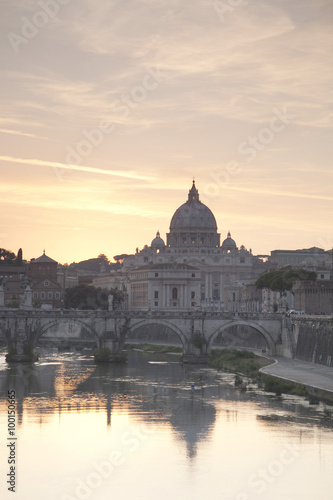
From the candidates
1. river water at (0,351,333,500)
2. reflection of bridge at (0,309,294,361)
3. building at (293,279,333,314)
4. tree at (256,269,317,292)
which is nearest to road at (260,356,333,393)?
river water at (0,351,333,500)

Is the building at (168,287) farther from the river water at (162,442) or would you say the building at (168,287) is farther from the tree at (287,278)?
the river water at (162,442)

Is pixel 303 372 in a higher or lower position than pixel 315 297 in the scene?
lower

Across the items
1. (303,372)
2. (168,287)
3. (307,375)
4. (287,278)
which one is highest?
(168,287)

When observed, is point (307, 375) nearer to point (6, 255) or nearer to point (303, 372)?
point (303, 372)

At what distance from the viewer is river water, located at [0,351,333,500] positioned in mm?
41250

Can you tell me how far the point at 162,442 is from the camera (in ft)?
163

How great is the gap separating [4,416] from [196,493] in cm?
1928

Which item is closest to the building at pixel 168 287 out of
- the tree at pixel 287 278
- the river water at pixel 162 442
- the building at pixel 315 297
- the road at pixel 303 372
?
the tree at pixel 287 278

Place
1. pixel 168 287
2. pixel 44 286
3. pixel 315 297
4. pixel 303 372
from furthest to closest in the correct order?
pixel 168 287 < pixel 44 286 < pixel 315 297 < pixel 303 372

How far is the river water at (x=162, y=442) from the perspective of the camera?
41250 millimetres

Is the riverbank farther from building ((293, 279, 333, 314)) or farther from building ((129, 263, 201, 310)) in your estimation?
building ((129, 263, 201, 310))

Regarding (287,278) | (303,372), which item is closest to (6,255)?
(287,278)

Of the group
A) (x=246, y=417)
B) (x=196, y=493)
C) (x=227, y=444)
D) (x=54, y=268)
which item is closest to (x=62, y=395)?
(x=246, y=417)

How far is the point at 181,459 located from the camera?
45812 mm
